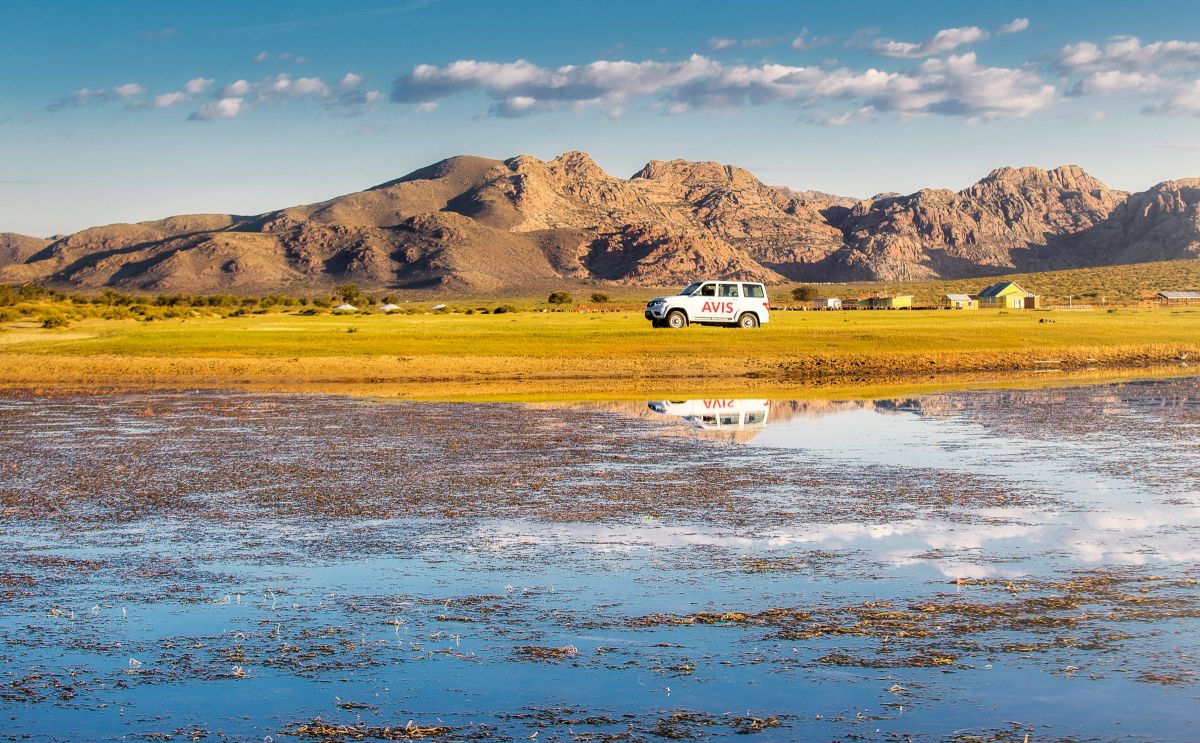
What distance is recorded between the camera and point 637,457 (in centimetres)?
1791

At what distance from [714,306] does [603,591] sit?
4259cm

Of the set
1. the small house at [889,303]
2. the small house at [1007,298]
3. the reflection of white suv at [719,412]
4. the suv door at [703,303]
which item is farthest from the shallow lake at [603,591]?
the small house at [889,303]

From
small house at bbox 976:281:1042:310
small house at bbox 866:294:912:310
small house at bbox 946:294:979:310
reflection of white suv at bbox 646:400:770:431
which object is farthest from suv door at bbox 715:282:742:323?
small house at bbox 946:294:979:310

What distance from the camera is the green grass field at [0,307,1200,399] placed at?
3425 centimetres

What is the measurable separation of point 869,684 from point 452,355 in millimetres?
33897

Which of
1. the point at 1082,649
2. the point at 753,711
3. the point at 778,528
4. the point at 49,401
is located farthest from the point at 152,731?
the point at 49,401

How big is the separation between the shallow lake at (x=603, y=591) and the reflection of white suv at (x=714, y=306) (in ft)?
107

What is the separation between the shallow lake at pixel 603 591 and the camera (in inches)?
281

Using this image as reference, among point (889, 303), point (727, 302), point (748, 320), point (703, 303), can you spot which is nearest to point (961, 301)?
point (889, 303)

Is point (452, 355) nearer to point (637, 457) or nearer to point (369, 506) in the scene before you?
point (637, 457)

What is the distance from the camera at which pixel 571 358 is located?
38594 mm

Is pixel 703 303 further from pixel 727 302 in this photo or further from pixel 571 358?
pixel 571 358

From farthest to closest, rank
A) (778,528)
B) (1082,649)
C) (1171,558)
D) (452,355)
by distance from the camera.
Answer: (452,355) < (778,528) < (1171,558) < (1082,649)

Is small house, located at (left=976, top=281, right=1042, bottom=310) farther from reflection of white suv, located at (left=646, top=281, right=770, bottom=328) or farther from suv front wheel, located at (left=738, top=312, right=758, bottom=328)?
reflection of white suv, located at (left=646, top=281, right=770, bottom=328)
